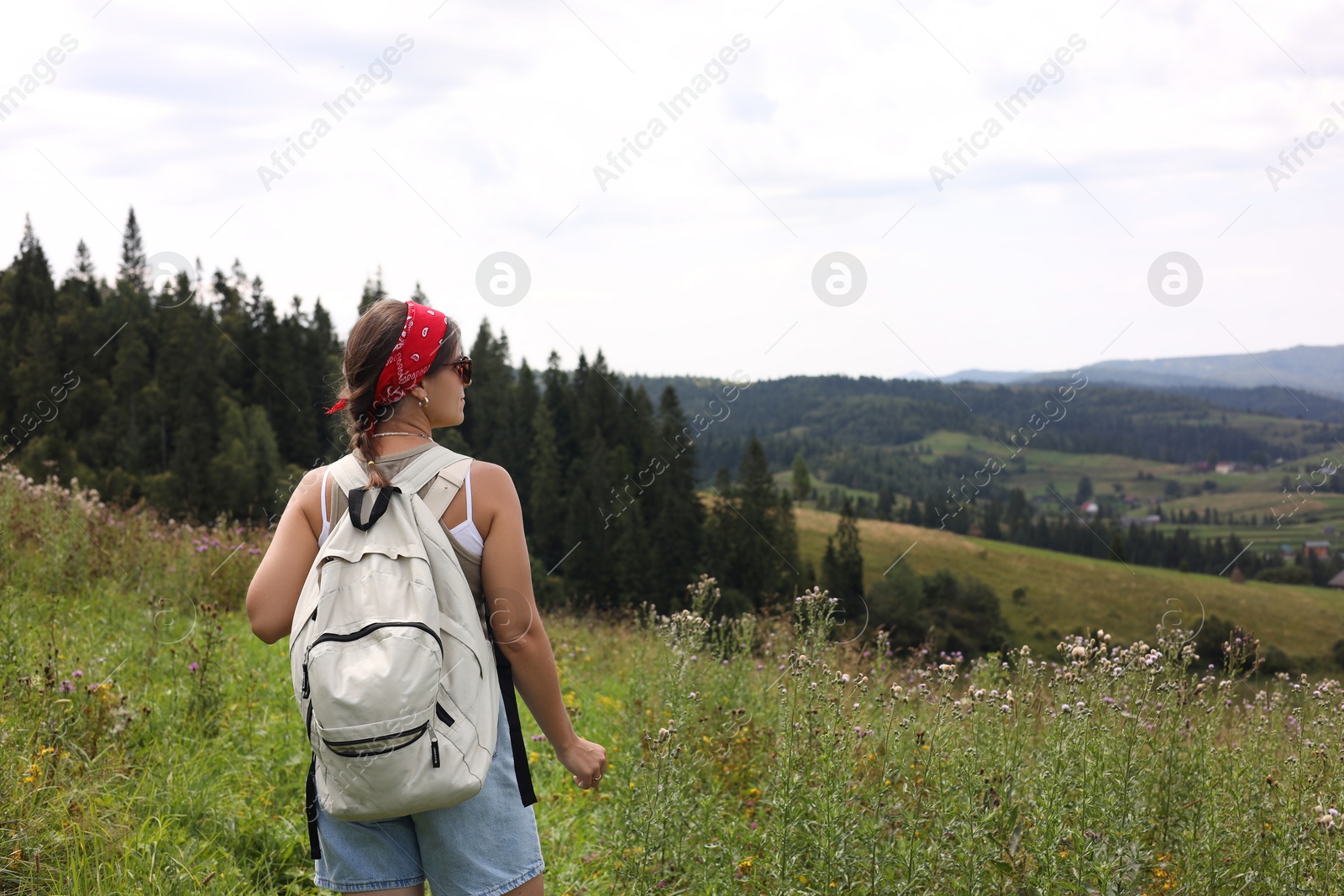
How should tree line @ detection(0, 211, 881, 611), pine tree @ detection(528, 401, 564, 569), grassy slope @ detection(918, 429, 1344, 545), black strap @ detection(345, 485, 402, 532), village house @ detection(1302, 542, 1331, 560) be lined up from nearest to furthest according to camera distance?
black strap @ detection(345, 485, 402, 532) < tree line @ detection(0, 211, 881, 611) < pine tree @ detection(528, 401, 564, 569) < village house @ detection(1302, 542, 1331, 560) < grassy slope @ detection(918, 429, 1344, 545)

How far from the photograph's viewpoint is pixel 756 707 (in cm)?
548

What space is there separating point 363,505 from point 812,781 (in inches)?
87.5

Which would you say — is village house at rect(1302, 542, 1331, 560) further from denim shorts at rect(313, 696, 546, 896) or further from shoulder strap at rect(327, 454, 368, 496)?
shoulder strap at rect(327, 454, 368, 496)

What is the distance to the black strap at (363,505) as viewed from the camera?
5.91 feet

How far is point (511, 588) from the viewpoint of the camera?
1922 millimetres

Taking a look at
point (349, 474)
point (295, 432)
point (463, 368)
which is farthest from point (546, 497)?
point (349, 474)

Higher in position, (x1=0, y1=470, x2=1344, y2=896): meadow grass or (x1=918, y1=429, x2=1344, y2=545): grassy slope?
(x1=0, y1=470, x2=1344, y2=896): meadow grass

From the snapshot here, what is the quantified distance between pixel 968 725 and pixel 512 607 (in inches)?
99.8

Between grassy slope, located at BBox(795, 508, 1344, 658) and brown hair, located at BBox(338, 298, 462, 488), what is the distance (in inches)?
2817

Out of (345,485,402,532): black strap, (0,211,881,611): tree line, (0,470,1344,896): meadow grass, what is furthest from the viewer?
(0,211,881,611): tree line

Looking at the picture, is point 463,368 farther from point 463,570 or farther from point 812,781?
point 812,781

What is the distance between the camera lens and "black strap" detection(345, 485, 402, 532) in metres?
1.80

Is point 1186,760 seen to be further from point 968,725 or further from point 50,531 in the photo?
point 50,531

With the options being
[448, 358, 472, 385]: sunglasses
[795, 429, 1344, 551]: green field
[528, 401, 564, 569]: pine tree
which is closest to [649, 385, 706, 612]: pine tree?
[528, 401, 564, 569]: pine tree
